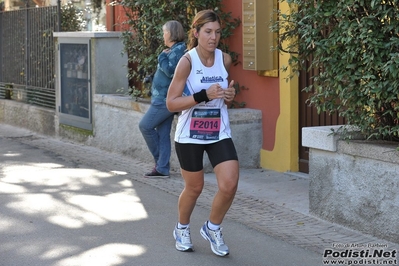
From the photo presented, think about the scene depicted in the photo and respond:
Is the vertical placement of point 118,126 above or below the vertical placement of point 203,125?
below

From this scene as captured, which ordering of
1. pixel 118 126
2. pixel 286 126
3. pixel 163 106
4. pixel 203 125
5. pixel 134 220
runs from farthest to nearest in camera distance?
1. pixel 118 126
2. pixel 286 126
3. pixel 163 106
4. pixel 134 220
5. pixel 203 125

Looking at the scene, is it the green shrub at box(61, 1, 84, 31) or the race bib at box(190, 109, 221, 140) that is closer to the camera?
the race bib at box(190, 109, 221, 140)

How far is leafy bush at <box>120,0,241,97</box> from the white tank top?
13.5 feet

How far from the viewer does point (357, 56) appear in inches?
251

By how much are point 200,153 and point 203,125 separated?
0.70ft

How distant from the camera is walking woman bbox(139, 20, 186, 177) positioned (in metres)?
8.68

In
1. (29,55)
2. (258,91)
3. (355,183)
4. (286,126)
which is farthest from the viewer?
(29,55)

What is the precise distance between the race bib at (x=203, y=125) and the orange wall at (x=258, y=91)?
3619 mm

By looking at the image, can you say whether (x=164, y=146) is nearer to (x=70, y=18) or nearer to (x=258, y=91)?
(x=258, y=91)

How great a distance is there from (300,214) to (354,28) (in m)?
1.93

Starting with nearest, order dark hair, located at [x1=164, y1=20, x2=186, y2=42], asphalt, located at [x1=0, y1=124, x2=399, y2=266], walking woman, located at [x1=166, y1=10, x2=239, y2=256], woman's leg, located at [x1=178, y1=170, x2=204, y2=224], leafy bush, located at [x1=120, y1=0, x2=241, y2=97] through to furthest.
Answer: walking woman, located at [x1=166, y1=10, x2=239, y2=256] → woman's leg, located at [x1=178, y1=170, x2=204, y2=224] → asphalt, located at [x1=0, y1=124, x2=399, y2=266] → dark hair, located at [x1=164, y1=20, x2=186, y2=42] → leafy bush, located at [x1=120, y1=0, x2=241, y2=97]

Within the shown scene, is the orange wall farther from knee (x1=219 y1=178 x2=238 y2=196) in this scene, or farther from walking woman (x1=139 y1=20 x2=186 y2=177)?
knee (x1=219 y1=178 x2=238 y2=196)

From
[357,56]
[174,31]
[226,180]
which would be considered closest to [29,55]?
[174,31]

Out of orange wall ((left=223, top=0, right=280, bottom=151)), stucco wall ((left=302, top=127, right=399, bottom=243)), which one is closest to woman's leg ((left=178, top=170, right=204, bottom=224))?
stucco wall ((left=302, top=127, right=399, bottom=243))
